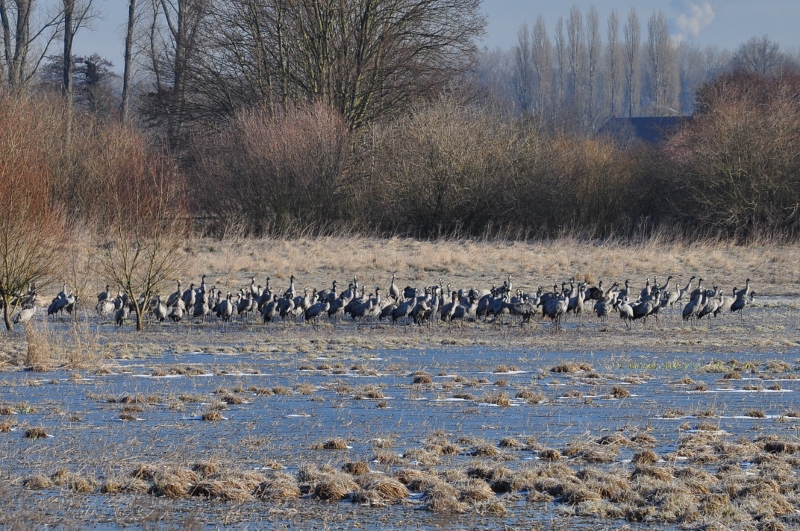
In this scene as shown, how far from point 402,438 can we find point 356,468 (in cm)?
158

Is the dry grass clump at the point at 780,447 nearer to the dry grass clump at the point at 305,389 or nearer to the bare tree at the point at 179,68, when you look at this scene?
the dry grass clump at the point at 305,389

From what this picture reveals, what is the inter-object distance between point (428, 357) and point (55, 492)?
9758 mm

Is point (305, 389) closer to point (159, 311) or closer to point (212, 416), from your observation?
point (212, 416)

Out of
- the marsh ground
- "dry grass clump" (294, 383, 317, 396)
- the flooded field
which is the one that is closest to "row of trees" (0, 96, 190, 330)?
the marsh ground

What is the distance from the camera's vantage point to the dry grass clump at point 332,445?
1016cm

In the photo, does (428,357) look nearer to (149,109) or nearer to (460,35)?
(460,35)

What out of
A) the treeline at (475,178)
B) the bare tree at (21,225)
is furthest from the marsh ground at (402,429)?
the treeline at (475,178)

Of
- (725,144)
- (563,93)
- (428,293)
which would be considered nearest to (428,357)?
(428,293)

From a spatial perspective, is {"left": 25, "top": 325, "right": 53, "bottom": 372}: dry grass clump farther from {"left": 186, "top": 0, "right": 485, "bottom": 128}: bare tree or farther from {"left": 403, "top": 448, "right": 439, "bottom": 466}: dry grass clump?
{"left": 186, "top": 0, "right": 485, "bottom": 128}: bare tree

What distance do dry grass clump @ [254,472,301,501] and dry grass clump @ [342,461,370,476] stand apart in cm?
57

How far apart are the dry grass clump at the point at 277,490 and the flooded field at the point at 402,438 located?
2cm

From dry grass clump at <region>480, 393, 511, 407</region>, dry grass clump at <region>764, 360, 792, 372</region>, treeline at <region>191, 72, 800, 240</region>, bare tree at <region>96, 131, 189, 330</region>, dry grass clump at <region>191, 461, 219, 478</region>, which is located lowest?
dry grass clump at <region>191, 461, 219, 478</region>

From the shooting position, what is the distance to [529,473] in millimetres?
8945

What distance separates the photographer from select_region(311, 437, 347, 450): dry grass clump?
10.2 m
